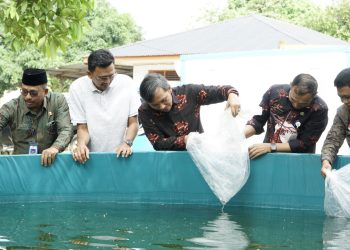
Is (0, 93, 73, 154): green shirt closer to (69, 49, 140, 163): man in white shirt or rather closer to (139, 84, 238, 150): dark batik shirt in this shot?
(69, 49, 140, 163): man in white shirt

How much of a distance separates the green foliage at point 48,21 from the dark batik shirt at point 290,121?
5.85ft

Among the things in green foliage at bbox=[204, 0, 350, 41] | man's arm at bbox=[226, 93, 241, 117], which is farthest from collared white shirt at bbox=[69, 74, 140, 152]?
green foliage at bbox=[204, 0, 350, 41]

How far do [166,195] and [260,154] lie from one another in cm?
83

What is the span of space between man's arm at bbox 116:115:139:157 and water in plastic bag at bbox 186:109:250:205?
47cm

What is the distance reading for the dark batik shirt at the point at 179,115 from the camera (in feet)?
15.7

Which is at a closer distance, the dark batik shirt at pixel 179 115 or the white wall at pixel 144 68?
the dark batik shirt at pixel 179 115

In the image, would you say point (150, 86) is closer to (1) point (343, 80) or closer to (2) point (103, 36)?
(1) point (343, 80)

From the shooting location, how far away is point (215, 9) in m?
37.0

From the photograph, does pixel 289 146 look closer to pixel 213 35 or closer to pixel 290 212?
pixel 290 212

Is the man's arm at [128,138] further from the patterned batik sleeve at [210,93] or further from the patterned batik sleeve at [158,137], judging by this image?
the patterned batik sleeve at [210,93]

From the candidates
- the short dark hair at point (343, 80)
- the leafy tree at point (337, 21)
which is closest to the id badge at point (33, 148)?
the short dark hair at point (343, 80)

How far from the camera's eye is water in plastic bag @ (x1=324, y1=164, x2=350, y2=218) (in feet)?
14.2

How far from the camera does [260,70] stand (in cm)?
892

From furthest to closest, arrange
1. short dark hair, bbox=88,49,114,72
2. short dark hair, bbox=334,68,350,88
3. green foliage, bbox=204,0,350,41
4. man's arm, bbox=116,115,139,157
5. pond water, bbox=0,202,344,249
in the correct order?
green foliage, bbox=204,0,350,41 < man's arm, bbox=116,115,139,157 < short dark hair, bbox=88,49,114,72 < short dark hair, bbox=334,68,350,88 < pond water, bbox=0,202,344,249
